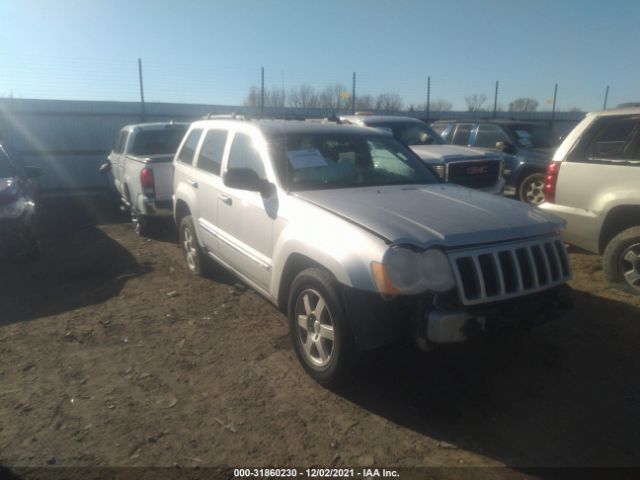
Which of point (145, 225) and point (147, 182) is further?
point (145, 225)

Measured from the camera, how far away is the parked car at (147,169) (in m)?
Result: 7.20

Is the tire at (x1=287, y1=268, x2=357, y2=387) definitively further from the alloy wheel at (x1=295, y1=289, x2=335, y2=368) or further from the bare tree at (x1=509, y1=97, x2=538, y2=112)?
the bare tree at (x1=509, y1=97, x2=538, y2=112)

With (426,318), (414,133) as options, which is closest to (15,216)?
(426,318)

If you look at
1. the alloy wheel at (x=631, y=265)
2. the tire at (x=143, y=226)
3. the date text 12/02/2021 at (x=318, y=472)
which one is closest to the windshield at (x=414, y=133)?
the tire at (x=143, y=226)

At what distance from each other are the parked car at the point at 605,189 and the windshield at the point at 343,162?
189cm

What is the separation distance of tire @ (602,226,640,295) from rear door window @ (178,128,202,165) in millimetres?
4732

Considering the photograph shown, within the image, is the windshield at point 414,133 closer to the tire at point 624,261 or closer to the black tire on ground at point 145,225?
the black tire on ground at point 145,225

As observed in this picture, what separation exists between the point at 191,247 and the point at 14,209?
2.39 metres

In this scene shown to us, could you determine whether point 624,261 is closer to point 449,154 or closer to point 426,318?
point 426,318

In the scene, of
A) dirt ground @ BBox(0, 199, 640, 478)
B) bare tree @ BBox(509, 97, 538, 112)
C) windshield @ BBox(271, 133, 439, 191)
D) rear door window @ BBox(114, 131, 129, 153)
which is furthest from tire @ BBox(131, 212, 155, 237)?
bare tree @ BBox(509, 97, 538, 112)

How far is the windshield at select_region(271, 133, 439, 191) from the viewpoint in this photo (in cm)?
404

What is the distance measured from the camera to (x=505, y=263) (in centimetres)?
307

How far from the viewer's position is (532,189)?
9562 millimetres

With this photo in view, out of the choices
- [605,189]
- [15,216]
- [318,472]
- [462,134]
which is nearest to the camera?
[318,472]
